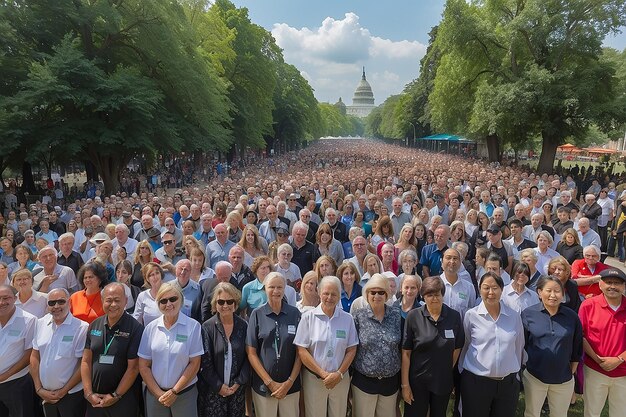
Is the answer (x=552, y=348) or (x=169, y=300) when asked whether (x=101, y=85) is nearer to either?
(x=169, y=300)

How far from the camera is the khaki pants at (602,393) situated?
380 centimetres

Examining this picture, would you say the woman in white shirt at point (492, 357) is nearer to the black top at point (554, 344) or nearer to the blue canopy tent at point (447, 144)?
the black top at point (554, 344)

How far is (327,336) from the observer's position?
358 centimetres

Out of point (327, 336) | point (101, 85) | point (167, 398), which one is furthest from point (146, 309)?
point (101, 85)

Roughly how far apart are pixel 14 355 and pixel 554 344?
484cm

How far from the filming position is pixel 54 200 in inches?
789

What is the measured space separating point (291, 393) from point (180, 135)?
816 inches

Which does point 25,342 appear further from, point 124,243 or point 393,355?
point 393,355

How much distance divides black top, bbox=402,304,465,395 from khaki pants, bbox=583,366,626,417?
1405 mm

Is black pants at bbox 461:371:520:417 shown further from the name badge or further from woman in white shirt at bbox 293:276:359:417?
the name badge

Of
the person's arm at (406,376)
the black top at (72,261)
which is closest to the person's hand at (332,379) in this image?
the person's arm at (406,376)

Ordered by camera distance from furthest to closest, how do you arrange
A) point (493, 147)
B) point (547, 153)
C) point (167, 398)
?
point (493, 147), point (547, 153), point (167, 398)

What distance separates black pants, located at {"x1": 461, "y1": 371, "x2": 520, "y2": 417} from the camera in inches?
144

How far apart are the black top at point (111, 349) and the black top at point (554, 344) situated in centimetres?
354
